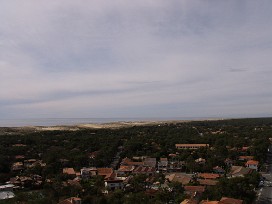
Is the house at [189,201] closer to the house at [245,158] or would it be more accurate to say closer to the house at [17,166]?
the house at [17,166]

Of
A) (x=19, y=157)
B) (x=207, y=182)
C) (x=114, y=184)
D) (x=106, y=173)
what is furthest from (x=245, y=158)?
(x=19, y=157)

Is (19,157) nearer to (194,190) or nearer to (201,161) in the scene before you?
(201,161)

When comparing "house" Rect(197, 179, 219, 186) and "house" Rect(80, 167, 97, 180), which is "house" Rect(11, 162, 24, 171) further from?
"house" Rect(197, 179, 219, 186)

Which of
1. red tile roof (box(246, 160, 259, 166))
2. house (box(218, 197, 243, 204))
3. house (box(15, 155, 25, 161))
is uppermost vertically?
house (box(15, 155, 25, 161))

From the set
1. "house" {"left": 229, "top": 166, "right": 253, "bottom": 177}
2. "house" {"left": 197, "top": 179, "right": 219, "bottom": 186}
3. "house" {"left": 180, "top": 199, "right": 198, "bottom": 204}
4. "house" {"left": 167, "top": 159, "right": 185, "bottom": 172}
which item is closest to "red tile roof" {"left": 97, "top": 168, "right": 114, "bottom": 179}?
"house" {"left": 167, "top": 159, "right": 185, "bottom": 172}

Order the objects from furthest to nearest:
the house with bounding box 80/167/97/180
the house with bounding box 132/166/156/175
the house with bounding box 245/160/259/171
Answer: the house with bounding box 245/160/259/171 → the house with bounding box 132/166/156/175 → the house with bounding box 80/167/97/180

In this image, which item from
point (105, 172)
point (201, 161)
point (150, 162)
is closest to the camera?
point (105, 172)

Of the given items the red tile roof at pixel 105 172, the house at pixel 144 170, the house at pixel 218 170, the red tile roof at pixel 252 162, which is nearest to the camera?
the red tile roof at pixel 105 172

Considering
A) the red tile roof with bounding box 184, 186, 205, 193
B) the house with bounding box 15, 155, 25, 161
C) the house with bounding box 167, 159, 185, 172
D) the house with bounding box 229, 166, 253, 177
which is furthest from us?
the house with bounding box 15, 155, 25, 161

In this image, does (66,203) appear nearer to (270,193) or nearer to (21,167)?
(270,193)

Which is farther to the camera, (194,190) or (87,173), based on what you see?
(87,173)

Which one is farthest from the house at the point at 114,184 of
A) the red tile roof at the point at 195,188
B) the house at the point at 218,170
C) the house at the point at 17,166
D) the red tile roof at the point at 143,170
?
the house at the point at 17,166
